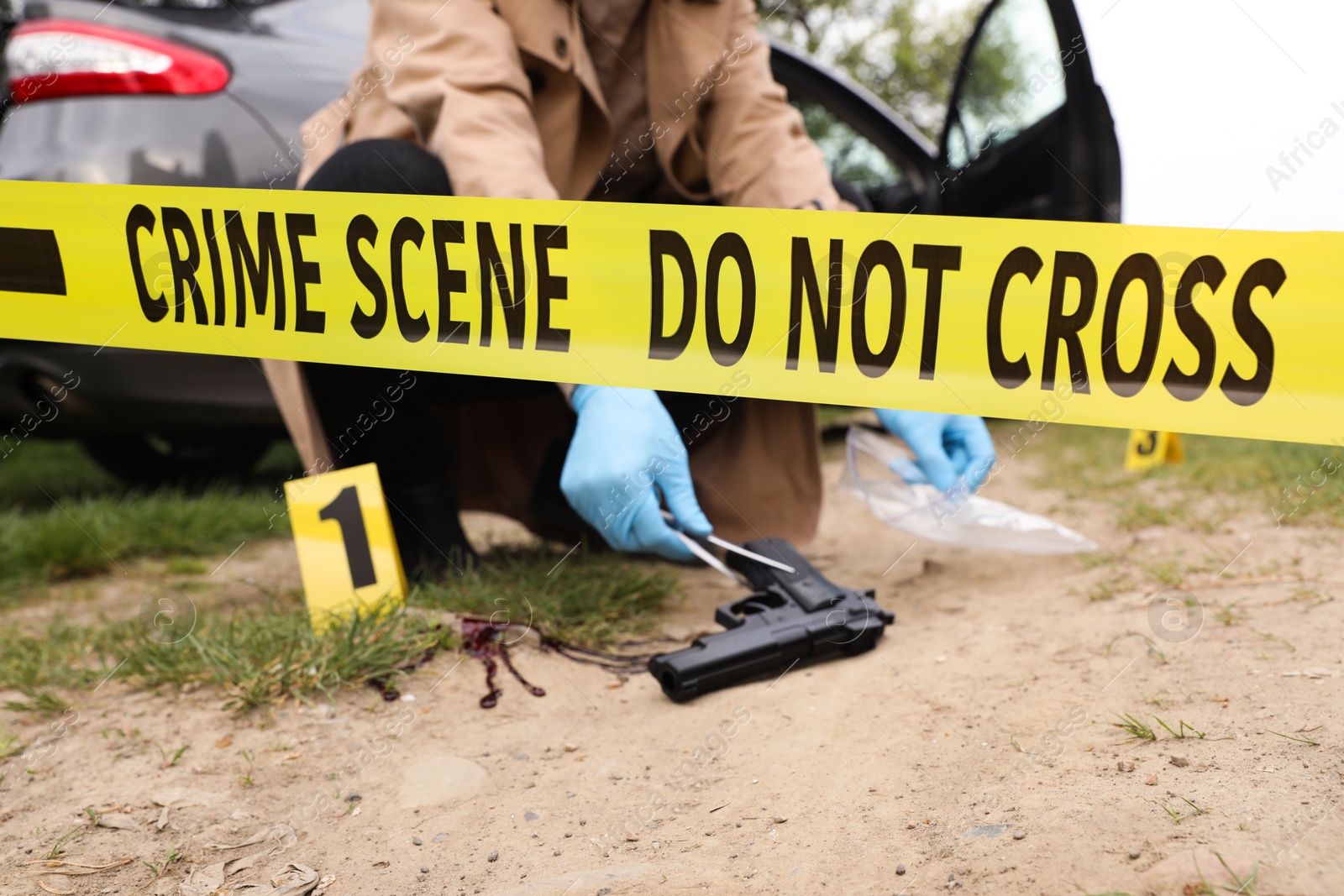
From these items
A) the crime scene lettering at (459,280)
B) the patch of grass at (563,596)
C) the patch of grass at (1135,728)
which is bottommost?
the patch of grass at (563,596)

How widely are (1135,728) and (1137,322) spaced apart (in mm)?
535

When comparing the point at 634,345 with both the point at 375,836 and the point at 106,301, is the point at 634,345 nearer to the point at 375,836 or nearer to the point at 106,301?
the point at 375,836

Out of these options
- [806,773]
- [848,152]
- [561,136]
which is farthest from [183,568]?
[848,152]

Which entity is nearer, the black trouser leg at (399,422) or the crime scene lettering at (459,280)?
the crime scene lettering at (459,280)

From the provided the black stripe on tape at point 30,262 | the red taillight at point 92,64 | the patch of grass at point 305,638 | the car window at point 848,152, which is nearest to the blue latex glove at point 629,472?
the patch of grass at point 305,638

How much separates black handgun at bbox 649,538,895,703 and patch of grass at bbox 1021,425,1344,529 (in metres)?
1.01

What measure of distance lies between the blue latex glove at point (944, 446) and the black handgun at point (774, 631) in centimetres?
39

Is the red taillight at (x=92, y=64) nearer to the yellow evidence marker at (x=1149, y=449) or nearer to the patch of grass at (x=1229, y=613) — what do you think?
the patch of grass at (x=1229, y=613)

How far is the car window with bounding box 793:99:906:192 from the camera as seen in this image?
387 cm

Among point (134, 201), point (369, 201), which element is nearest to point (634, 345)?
point (369, 201)

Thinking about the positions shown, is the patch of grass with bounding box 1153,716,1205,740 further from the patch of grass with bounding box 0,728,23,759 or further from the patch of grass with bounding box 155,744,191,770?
the patch of grass with bounding box 0,728,23,759

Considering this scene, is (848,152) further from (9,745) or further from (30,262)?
(9,745)

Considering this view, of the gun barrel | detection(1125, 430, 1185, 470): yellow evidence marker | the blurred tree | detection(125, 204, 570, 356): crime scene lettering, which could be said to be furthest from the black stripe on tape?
the blurred tree

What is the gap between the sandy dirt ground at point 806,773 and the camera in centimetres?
99
